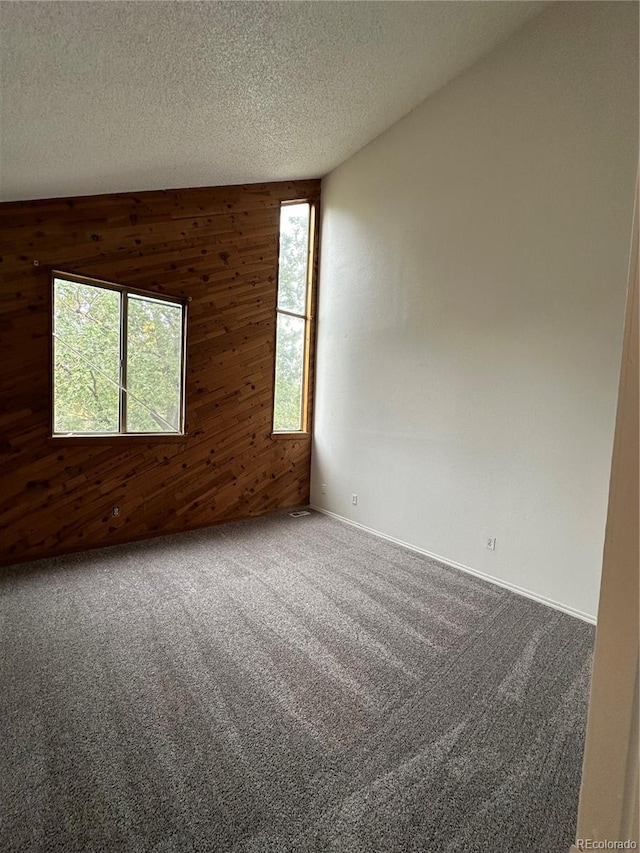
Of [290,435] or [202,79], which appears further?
[290,435]

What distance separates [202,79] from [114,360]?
227 centimetres

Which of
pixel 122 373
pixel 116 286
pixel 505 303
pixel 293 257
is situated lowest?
pixel 122 373

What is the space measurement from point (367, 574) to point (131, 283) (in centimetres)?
337

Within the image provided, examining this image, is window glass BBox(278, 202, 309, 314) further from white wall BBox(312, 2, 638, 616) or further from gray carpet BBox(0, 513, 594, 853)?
gray carpet BBox(0, 513, 594, 853)

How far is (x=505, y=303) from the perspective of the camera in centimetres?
308

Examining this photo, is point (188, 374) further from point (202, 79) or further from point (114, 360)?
point (202, 79)

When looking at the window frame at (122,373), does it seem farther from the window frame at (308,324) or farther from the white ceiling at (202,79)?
the window frame at (308,324)

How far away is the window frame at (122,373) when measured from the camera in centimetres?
315

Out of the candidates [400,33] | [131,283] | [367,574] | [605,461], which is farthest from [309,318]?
[605,461]

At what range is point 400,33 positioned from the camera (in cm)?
273

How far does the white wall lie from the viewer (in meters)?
2.59

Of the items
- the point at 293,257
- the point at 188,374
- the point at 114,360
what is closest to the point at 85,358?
the point at 114,360

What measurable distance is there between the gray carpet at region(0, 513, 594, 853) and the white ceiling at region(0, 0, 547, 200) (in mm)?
2821

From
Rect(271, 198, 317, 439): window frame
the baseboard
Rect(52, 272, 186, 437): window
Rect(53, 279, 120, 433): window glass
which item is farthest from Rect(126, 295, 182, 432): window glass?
the baseboard
